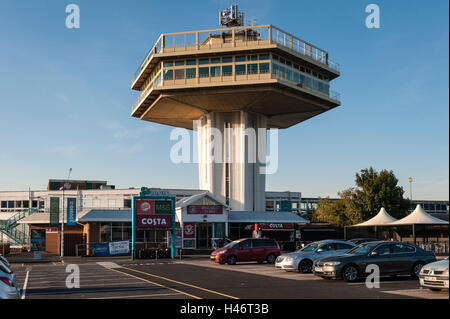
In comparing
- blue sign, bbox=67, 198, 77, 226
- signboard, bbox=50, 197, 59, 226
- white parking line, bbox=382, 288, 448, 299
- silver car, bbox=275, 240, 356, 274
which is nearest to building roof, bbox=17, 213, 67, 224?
signboard, bbox=50, 197, 59, 226

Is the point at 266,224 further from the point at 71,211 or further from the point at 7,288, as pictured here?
the point at 7,288

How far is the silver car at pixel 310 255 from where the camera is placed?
79.6ft

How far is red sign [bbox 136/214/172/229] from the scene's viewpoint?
136ft

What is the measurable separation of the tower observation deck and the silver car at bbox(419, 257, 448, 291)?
41621mm

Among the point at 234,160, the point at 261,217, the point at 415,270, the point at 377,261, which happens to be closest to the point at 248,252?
the point at 415,270

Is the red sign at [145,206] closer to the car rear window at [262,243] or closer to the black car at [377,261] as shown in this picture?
the car rear window at [262,243]

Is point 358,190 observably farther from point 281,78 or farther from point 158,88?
point 158,88

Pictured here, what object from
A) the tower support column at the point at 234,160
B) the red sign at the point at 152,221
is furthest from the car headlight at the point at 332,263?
the tower support column at the point at 234,160

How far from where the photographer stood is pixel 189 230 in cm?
5078

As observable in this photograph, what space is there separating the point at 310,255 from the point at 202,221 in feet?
89.3

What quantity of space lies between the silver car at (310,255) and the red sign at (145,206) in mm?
18527

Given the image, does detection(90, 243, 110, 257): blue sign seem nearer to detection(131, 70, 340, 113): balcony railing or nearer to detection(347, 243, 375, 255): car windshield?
detection(131, 70, 340, 113): balcony railing
